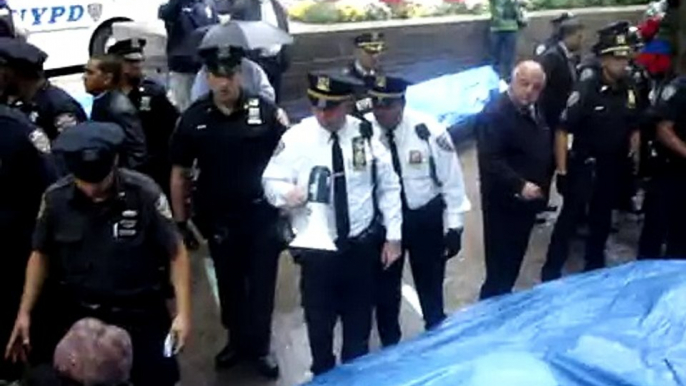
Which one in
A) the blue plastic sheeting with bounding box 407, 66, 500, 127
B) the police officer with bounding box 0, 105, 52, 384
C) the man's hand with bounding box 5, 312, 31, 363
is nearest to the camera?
the man's hand with bounding box 5, 312, 31, 363

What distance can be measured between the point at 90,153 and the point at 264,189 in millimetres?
1540

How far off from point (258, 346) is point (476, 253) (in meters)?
2.52

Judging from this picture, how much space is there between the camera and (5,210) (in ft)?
18.6

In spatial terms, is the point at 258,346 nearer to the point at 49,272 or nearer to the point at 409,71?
the point at 49,272

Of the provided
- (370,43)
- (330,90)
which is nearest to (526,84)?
(330,90)

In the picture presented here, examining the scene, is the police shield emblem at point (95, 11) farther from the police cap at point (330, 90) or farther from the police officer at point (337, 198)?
the police cap at point (330, 90)

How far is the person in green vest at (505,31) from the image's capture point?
43.9ft

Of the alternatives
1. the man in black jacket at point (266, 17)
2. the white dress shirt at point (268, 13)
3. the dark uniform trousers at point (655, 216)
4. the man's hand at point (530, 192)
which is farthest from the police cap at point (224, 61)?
the white dress shirt at point (268, 13)

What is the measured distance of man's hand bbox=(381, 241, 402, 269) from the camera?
6125 millimetres

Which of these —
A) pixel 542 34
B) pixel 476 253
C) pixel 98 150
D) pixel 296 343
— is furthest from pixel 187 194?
pixel 542 34

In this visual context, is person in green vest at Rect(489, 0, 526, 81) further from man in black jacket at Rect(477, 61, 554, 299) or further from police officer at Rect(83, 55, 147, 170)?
police officer at Rect(83, 55, 147, 170)

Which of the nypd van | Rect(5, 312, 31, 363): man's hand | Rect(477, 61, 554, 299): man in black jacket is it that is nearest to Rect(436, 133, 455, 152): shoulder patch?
Rect(477, 61, 554, 299): man in black jacket

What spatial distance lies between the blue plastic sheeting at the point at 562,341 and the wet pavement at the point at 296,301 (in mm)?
2150

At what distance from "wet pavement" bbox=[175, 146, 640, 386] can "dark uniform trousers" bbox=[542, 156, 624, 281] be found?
27 centimetres
